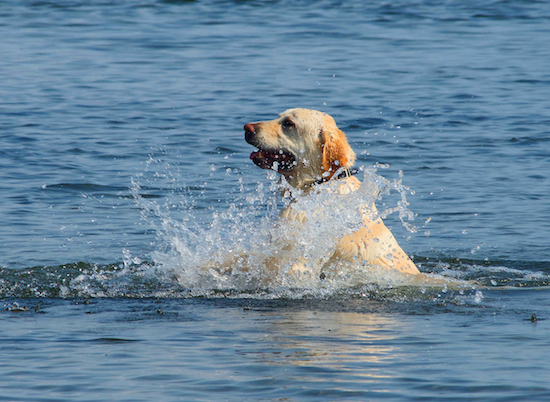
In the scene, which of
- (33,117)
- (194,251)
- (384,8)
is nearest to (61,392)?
(194,251)

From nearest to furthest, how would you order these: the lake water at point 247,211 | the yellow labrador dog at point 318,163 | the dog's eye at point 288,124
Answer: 1. the lake water at point 247,211
2. the yellow labrador dog at point 318,163
3. the dog's eye at point 288,124

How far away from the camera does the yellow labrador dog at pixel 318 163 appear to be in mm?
6641

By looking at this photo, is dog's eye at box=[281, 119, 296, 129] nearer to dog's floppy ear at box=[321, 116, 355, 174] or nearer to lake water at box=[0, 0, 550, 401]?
dog's floppy ear at box=[321, 116, 355, 174]

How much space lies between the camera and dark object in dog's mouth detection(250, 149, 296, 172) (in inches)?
265

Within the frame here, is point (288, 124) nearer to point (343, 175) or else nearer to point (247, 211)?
point (343, 175)

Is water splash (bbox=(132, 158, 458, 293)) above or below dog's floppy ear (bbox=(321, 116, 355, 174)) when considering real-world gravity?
below

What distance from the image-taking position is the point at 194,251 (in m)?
7.46

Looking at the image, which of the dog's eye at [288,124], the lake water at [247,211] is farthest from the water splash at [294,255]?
the dog's eye at [288,124]

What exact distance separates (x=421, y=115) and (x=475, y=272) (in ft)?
23.4

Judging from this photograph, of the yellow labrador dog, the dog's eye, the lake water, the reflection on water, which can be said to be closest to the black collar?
the yellow labrador dog

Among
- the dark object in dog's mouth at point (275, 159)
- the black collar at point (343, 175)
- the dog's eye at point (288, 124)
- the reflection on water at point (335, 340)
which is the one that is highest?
the dog's eye at point (288, 124)

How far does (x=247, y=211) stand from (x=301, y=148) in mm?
2923

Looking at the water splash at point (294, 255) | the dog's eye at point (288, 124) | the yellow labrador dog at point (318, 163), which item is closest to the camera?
the water splash at point (294, 255)

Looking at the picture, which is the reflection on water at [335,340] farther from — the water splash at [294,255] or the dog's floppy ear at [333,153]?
the dog's floppy ear at [333,153]
